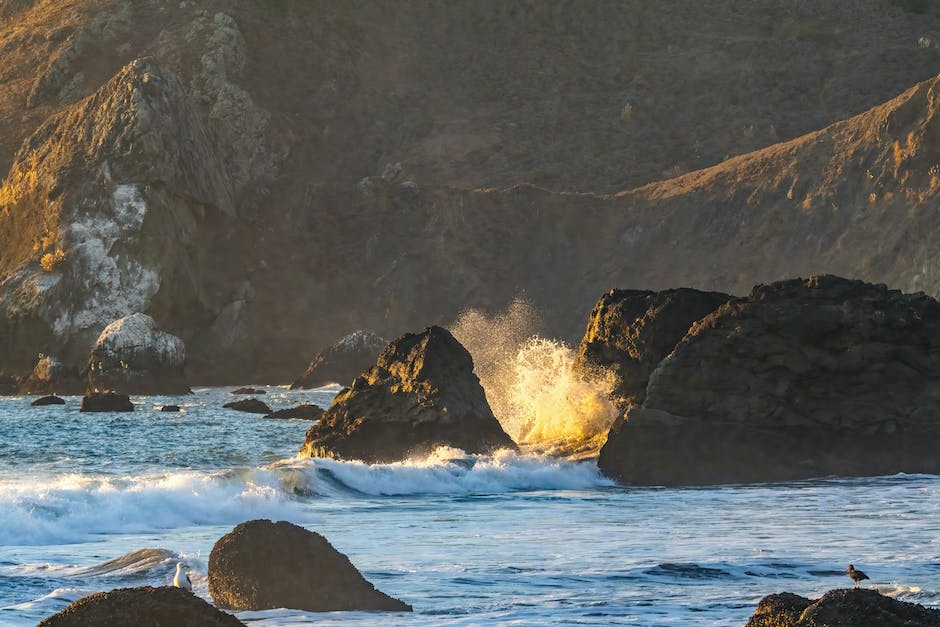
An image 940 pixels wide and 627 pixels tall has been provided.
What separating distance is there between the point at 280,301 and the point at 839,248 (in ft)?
111

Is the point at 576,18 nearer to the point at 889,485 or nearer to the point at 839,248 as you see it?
the point at 839,248

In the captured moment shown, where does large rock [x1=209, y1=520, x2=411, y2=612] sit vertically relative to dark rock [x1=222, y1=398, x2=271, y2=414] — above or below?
below

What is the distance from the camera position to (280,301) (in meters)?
91.4

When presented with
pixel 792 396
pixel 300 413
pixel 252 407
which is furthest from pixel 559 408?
pixel 252 407

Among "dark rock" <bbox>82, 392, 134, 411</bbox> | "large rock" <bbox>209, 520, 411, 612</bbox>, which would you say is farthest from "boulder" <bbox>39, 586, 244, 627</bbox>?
"dark rock" <bbox>82, 392, 134, 411</bbox>

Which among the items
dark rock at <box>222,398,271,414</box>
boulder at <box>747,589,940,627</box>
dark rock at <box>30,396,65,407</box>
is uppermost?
dark rock at <box>30,396,65,407</box>

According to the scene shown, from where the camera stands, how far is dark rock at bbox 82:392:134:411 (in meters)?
56.9

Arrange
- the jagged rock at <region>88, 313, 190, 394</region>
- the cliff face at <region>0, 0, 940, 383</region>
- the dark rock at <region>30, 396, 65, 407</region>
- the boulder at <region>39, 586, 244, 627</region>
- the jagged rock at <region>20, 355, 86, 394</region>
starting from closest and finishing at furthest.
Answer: the boulder at <region>39, 586, 244, 627</region>
the dark rock at <region>30, 396, 65, 407</region>
the jagged rock at <region>88, 313, 190, 394</region>
the jagged rock at <region>20, 355, 86, 394</region>
the cliff face at <region>0, 0, 940, 383</region>

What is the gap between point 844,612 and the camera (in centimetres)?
970

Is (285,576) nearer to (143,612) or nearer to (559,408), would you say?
(143,612)

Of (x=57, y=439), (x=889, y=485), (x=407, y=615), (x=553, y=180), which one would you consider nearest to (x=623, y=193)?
(x=553, y=180)

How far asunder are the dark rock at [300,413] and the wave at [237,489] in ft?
77.8

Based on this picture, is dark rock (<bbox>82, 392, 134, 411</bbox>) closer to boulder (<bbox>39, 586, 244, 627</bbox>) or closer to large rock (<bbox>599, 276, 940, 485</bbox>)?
large rock (<bbox>599, 276, 940, 485</bbox>)

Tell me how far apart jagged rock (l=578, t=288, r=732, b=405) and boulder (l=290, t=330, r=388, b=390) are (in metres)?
44.5
